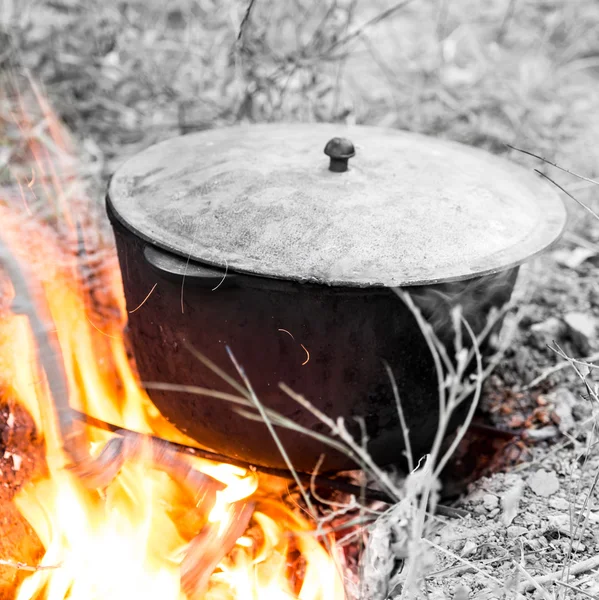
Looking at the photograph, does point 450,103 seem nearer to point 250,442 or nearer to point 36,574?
point 250,442

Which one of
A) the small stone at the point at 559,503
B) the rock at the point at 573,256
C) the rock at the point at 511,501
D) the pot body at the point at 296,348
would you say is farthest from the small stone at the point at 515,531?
the rock at the point at 573,256

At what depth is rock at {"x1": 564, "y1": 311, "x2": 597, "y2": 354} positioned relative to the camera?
2.29 m

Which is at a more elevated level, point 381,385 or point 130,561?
point 381,385

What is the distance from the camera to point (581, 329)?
7.63ft

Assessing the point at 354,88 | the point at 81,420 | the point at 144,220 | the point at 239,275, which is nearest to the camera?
the point at 239,275

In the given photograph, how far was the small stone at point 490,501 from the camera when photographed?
5.63 feet

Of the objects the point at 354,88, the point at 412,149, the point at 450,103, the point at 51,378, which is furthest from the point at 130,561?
the point at 354,88

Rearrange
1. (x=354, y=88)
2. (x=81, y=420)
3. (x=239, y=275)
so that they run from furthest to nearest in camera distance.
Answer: (x=354, y=88) < (x=81, y=420) < (x=239, y=275)

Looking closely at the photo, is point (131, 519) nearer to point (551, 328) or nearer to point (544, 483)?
point (544, 483)

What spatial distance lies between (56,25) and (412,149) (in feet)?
9.23

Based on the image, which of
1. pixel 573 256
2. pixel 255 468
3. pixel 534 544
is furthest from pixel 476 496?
pixel 573 256

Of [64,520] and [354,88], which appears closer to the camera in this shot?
[64,520]

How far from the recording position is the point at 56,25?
3713mm

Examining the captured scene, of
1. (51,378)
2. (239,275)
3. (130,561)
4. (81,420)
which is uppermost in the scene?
(239,275)
